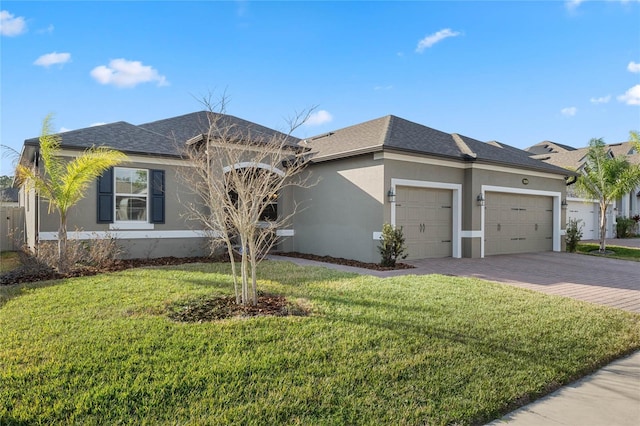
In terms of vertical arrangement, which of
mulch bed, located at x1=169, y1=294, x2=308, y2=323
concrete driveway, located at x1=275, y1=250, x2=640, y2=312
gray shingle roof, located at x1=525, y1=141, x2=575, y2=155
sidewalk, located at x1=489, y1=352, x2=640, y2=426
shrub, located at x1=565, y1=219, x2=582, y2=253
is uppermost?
gray shingle roof, located at x1=525, y1=141, x2=575, y2=155

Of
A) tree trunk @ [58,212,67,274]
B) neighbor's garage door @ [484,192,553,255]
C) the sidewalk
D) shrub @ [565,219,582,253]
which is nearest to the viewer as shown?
the sidewalk

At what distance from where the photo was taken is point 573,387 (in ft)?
13.1

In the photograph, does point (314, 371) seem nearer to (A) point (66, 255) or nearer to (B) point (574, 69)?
(A) point (66, 255)

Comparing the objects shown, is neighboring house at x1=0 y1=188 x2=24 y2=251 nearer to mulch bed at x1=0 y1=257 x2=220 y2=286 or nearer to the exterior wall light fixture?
mulch bed at x1=0 y1=257 x2=220 y2=286

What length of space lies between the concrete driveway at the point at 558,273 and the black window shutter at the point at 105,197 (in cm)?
608

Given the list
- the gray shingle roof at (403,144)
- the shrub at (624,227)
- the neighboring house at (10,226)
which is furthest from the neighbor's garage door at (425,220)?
the shrub at (624,227)

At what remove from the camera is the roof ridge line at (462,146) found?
46.2 ft

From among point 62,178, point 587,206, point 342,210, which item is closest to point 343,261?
point 342,210

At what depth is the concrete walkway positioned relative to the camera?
3.42 metres

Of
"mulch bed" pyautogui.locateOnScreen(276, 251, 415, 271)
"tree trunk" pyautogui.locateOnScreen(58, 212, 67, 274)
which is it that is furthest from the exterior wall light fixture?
"tree trunk" pyautogui.locateOnScreen(58, 212, 67, 274)

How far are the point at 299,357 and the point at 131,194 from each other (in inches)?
393

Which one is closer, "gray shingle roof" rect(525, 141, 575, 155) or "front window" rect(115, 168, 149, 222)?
"front window" rect(115, 168, 149, 222)

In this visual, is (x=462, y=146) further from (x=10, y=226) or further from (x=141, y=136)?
(x=10, y=226)

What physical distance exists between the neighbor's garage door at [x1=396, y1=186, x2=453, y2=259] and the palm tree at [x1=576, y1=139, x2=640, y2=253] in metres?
8.16
